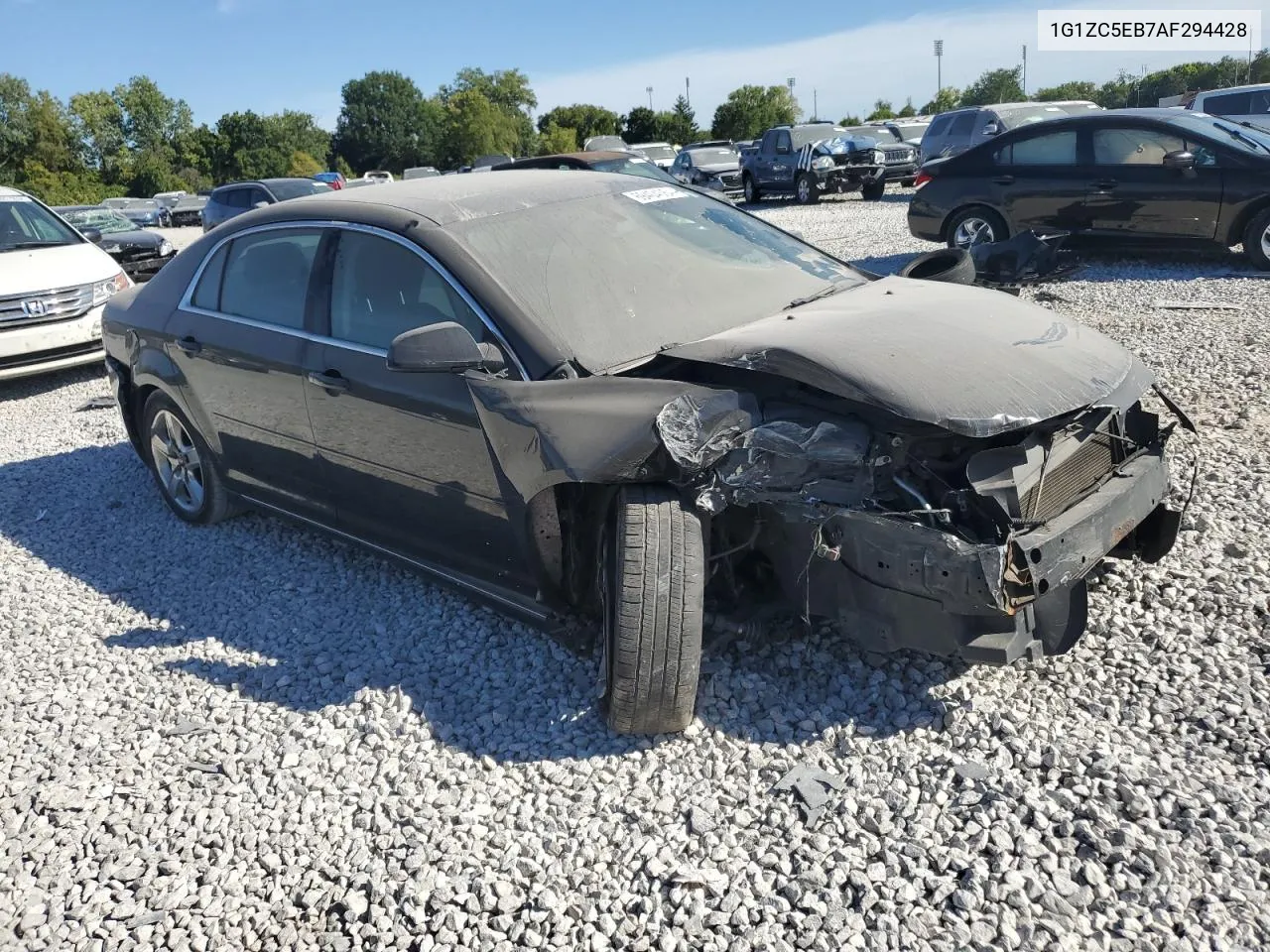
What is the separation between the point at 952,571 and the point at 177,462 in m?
4.33

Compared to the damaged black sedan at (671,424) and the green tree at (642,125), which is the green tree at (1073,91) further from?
the damaged black sedan at (671,424)

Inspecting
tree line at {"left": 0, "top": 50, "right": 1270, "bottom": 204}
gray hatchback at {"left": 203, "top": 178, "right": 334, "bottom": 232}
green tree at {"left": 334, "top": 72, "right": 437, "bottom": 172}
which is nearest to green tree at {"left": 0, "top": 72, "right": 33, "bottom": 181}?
tree line at {"left": 0, "top": 50, "right": 1270, "bottom": 204}

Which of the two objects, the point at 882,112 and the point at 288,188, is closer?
the point at 288,188

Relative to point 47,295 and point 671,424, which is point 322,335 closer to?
point 671,424

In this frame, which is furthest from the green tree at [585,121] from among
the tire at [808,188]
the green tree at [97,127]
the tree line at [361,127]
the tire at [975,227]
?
the tire at [975,227]

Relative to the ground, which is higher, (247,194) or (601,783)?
(247,194)

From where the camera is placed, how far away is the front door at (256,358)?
4.31 metres

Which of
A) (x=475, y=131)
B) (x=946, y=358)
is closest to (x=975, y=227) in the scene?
(x=946, y=358)

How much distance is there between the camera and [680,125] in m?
59.5

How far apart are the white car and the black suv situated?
50.1ft

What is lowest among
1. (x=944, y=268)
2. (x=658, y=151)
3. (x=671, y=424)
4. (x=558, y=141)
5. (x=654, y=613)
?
(x=654, y=613)

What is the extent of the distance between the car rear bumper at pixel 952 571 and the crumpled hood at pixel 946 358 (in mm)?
313

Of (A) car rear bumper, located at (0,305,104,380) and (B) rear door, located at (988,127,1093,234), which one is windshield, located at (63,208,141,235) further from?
(B) rear door, located at (988,127,1093,234)

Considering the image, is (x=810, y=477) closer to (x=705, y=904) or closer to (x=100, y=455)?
(x=705, y=904)
